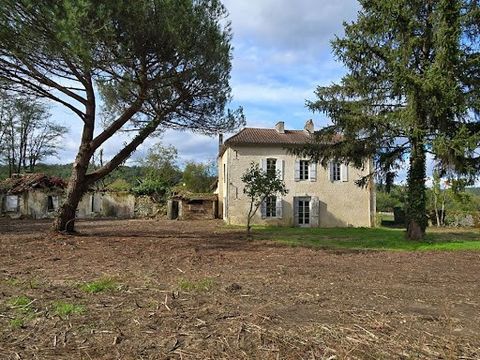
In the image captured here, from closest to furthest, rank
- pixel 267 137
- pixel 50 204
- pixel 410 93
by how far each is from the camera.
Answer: pixel 410 93 < pixel 267 137 < pixel 50 204

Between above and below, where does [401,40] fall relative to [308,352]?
above

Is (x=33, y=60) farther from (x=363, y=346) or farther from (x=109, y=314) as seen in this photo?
(x=363, y=346)

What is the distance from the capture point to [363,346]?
378 cm

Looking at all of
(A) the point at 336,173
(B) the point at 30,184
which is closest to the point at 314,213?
(A) the point at 336,173

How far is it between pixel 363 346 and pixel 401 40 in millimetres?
14167

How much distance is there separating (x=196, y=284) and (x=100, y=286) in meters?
1.37

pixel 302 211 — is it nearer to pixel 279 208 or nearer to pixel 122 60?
pixel 279 208

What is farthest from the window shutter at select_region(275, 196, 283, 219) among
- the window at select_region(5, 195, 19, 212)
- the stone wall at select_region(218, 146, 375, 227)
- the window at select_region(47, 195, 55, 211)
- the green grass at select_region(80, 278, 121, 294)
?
the green grass at select_region(80, 278, 121, 294)

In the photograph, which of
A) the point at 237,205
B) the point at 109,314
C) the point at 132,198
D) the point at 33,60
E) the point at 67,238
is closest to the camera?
the point at 109,314

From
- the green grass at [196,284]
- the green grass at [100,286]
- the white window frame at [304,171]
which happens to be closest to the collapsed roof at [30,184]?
the white window frame at [304,171]

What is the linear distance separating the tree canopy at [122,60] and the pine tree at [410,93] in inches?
177

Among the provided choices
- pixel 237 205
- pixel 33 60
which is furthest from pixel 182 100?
pixel 237 205

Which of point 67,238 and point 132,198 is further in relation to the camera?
point 132,198

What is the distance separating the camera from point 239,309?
16.4ft
